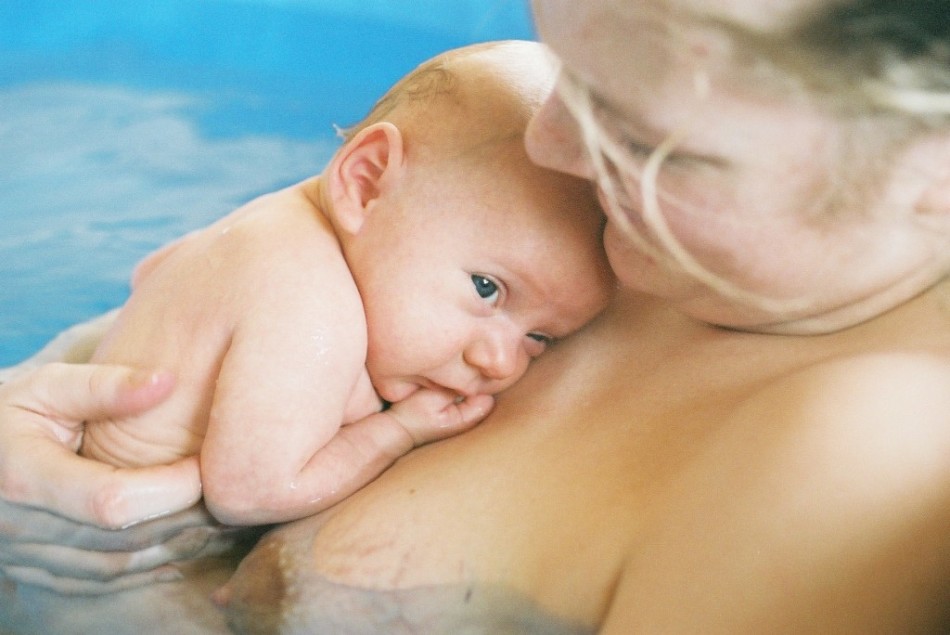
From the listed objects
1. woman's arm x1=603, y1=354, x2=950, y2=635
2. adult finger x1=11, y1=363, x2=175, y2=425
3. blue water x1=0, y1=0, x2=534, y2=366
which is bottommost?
blue water x1=0, y1=0, x2=534, y2=366

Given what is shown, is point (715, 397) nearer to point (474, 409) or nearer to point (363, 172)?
point (474, 409)

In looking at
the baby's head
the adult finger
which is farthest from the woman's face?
the adult finger

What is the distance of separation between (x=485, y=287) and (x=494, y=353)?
0.24 ft

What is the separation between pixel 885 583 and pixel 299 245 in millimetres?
710

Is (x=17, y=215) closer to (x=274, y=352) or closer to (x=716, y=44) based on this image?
(x=274, y=352)

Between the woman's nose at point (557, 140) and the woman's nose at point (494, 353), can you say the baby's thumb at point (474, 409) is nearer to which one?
the woman's nose at point (494, 353)

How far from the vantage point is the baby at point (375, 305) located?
1031 mm

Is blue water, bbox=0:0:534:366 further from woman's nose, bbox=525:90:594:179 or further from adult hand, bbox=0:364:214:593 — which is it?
woman's nose, bbox=525:90:594:179

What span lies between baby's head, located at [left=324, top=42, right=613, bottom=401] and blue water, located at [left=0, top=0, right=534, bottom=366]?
3.12 feet

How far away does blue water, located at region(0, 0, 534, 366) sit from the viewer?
2.04 m

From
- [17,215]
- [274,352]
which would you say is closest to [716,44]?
[274,352]

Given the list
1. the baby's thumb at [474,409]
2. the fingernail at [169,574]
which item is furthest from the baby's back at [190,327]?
the baby's thumb at [474,409]

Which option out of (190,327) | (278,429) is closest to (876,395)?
(278,429)

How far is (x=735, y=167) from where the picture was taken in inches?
28.3
